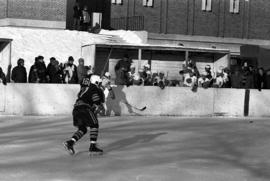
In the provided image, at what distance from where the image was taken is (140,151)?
13.7m

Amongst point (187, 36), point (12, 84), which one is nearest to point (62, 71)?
point (12, 84)

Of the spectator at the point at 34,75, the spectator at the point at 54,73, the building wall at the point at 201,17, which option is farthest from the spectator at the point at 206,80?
the building wall at the point at 201,17

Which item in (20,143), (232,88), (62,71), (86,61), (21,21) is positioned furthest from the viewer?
(21,21)

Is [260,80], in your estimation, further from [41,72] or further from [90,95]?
[90,95]

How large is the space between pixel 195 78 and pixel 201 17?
999 inches

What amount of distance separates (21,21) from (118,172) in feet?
90.1

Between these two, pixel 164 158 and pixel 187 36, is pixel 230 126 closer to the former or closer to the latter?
pixel 164 158

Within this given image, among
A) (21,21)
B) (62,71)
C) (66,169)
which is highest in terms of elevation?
(21,21)

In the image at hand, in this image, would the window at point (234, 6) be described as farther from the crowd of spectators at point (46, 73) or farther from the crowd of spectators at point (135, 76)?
the crowd of spectators at point (46, 73)

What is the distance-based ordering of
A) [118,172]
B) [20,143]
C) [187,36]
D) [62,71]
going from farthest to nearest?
[187,36] < [62,71] < [20,143] < [118,172]

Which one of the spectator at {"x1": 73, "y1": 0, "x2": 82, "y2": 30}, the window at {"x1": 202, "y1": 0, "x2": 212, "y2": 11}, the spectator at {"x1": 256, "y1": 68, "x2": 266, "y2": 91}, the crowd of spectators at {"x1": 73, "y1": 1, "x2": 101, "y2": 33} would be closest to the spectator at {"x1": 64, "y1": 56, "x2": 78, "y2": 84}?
the spectator at {"x1": 256, "y1": 68, "x2": 266, "y2": 91}

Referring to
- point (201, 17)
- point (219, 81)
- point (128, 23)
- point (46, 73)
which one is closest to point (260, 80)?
point (219, 81)

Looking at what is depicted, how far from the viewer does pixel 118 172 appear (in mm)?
10906

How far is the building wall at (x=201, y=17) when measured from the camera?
46.1m
